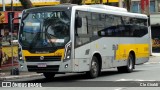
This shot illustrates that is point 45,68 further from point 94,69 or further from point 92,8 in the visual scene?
point 92,8

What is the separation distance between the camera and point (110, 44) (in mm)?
21328

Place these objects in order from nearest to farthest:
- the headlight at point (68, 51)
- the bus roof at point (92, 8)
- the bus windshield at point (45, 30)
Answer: the headlight at point (68, 51)
the bus windshield at point (45, 30)
the bus roof at point (92, 8)

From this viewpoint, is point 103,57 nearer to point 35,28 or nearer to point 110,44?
point 110,44

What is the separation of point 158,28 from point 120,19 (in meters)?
38.1

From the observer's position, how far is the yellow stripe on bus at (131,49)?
22.5 m

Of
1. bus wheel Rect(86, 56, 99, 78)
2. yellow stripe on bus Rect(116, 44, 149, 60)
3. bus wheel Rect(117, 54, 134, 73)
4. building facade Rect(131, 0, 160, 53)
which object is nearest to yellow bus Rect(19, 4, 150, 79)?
bus wheel Rect(86, 56, 99, 78)

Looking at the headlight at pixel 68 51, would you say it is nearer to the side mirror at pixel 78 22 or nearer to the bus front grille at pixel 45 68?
the bus front grille at pixel 45 68

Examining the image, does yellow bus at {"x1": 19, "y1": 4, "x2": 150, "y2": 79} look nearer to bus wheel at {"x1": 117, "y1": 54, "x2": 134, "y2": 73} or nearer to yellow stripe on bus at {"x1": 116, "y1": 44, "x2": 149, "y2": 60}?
yellow stripe on bus at {"x1": 116, "y1": 44, "x2": 149, "y2": 60}

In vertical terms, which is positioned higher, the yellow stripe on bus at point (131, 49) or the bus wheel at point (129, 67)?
the yellow stripe on bus at point (131, 49)

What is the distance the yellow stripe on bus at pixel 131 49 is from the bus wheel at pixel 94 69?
8.07ft

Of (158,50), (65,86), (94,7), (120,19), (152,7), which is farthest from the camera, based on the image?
(152,7)

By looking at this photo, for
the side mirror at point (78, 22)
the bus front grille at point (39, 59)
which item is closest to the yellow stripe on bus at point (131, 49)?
the side mirror at point (78, 22)

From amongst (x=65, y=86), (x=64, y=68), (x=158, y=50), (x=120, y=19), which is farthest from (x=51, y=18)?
(x=158, y=50)

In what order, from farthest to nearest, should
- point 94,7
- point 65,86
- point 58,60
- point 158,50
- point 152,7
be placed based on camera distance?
point 152,7 → point 158,50 → point 94,7 → point 58,60 → point 65,86
